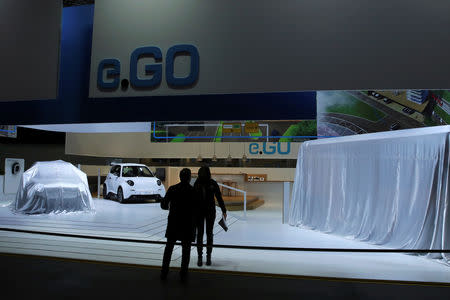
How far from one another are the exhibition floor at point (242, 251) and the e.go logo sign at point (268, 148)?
785 centimetres

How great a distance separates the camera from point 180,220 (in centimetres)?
387

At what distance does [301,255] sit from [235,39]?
9.98 ft

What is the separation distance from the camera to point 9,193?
1201 cm

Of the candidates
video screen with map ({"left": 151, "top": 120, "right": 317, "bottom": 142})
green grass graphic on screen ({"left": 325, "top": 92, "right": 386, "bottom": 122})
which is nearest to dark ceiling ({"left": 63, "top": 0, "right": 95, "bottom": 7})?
video screen with map ({"left": 151, "top": 120, "right": 317, "bottom": 142})

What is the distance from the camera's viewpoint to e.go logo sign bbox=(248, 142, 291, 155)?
15.6m

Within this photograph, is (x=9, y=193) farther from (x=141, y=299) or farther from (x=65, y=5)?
(x=141, y=299)

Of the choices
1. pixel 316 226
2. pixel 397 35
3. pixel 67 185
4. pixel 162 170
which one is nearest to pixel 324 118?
pixel 162 170

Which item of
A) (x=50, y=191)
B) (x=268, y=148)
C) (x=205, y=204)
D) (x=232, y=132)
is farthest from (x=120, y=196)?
(x=205, y=204)

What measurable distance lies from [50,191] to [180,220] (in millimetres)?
5978

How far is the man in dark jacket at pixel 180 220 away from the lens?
151 inches

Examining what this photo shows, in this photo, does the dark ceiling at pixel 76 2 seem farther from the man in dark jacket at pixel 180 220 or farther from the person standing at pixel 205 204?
the man in dark jacket at pixel 180 220

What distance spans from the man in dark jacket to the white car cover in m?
5.78

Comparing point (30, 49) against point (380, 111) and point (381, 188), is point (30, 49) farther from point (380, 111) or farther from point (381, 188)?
point (380, 111)

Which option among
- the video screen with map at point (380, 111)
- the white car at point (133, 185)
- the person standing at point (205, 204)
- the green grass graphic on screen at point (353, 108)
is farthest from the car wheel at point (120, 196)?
the green grass graphic on screen at point (353, 108)
